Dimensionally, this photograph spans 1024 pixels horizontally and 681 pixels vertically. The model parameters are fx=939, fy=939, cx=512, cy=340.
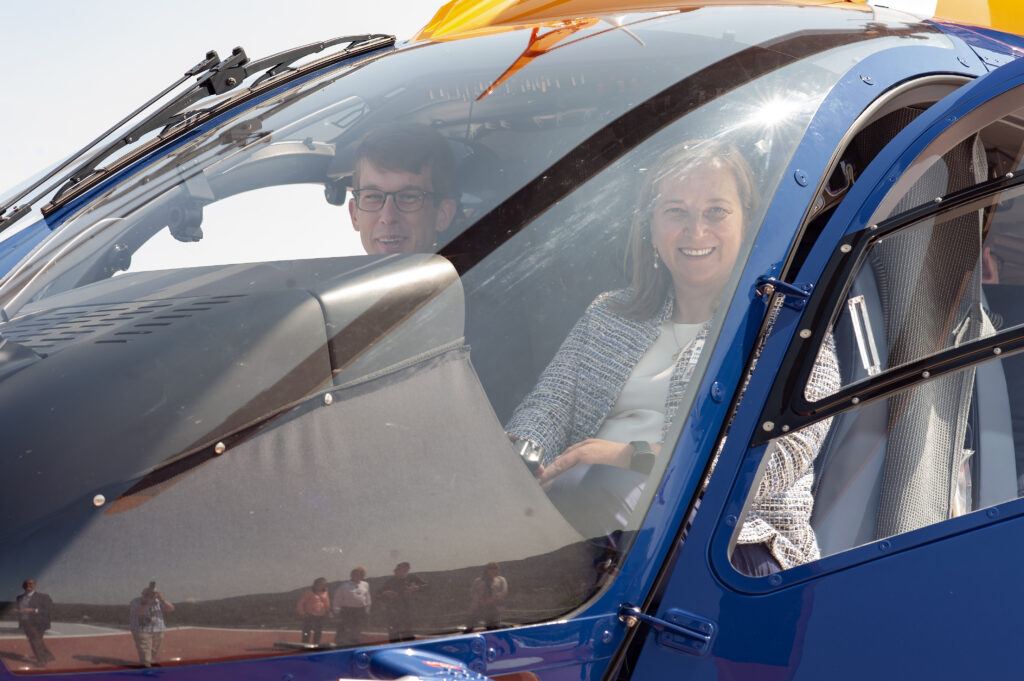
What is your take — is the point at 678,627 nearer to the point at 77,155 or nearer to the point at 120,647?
the point at 120,647

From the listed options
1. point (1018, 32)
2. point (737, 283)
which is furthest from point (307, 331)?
point (1018, 32)

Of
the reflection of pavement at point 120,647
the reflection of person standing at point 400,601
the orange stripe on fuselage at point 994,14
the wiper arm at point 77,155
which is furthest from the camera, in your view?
the orange stripe on fuselage at point 994,14

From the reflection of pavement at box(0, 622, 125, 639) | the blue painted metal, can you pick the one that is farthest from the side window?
the blue painted metal

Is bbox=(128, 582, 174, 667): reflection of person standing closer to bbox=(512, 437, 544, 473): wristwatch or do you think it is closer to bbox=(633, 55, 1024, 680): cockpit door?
bbox=(512, 437, 544, 473): wristwatch

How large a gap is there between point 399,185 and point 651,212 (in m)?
Result: 0.46

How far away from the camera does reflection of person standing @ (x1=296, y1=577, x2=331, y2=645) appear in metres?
1.19

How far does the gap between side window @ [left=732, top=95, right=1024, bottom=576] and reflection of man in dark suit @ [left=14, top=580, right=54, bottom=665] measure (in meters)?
0.92

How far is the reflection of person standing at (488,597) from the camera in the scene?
1.26m

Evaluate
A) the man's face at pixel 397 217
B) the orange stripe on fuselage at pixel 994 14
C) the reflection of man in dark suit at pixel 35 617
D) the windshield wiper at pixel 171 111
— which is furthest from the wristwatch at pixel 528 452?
the orange stripe on fuselage at pixel 994 14

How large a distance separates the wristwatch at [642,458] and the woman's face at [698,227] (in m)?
0.26

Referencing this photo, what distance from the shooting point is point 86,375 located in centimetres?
125

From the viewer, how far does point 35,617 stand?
1112 millimetres


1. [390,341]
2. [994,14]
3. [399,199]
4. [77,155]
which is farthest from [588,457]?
[994,14]

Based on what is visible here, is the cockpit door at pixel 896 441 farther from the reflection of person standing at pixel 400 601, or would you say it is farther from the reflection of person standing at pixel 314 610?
the reflection of person standing at pixel 314 610
